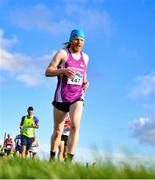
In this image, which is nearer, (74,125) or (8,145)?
(74,125)

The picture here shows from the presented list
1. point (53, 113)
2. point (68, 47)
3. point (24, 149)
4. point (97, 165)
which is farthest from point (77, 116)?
point (24, 149)

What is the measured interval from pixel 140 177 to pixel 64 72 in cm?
485

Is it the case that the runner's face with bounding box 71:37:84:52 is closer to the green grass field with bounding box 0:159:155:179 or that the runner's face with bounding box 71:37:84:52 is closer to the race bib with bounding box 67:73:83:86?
the race bib with bounding box 67:73:83:86

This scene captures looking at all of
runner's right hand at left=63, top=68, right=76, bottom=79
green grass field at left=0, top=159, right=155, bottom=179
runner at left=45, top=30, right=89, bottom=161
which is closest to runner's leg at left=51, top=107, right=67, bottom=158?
runner at left=45, top=30, right=89, bottom=161

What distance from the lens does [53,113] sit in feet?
30.7

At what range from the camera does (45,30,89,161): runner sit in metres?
9.10

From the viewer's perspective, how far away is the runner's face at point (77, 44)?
30.4 ft

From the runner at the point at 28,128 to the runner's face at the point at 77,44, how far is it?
30.0ft

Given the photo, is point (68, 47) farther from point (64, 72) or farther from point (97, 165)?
point (97, 165)

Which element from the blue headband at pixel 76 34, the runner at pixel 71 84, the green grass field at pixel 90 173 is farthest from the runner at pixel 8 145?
the green grass field at pixel 90 173

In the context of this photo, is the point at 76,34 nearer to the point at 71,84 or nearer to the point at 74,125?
the point at 71,84

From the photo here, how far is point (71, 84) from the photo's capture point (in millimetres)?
9219

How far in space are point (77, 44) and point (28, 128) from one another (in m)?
9.60

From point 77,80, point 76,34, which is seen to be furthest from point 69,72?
point 76,34
